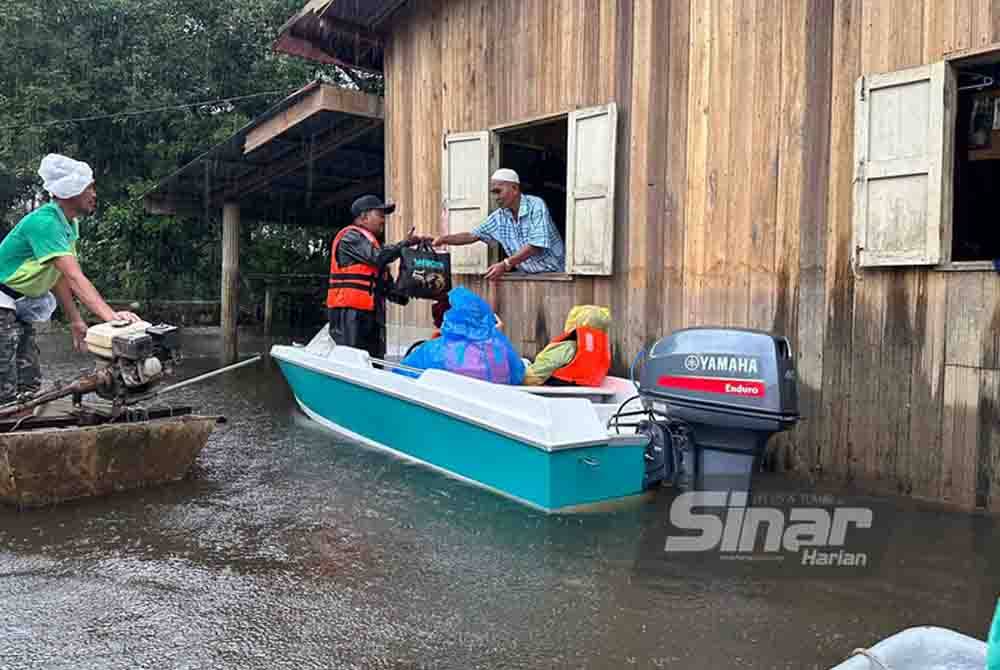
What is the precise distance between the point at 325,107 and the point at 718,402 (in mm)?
5920

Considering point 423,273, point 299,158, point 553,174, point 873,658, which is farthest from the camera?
point 299,158

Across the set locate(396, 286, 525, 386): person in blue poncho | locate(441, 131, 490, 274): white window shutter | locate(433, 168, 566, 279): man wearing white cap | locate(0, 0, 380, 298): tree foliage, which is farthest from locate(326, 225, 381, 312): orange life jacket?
locate(0, 0, 380, 298): tree foliage

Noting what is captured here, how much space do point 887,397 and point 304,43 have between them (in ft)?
22.4

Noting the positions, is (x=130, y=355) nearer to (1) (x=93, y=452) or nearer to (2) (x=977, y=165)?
(1) (x=93, y=452)

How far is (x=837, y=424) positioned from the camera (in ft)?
15.9

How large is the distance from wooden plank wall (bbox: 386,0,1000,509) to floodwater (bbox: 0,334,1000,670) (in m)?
0.55

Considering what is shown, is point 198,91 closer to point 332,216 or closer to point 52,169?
point 332,216

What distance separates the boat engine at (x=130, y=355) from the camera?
14.3 ft

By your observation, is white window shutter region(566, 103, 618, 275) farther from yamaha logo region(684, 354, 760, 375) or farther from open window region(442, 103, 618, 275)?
yamaha logo region(684, 354, 760, 375)

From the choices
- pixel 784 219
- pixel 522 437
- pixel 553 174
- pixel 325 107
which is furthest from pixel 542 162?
pixel 522 437

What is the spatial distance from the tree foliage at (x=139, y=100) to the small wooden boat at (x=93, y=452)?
496 inches

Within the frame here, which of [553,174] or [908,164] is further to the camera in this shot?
[553,174]

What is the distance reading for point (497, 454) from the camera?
448cm

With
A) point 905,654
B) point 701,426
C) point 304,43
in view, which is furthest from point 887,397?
point 304,43
